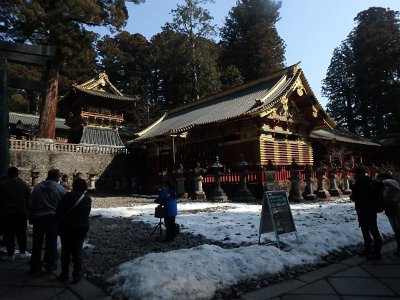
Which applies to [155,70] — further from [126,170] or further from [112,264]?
[112,264]

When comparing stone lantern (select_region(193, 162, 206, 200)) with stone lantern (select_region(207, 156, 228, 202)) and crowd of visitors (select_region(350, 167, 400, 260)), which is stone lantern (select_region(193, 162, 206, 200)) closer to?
stone lantern (select_region(207, 156, 228, 202))

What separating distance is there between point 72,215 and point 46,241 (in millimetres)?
912

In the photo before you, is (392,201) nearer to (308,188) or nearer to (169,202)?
(169,202)

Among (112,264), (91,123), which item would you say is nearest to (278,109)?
(112,264)

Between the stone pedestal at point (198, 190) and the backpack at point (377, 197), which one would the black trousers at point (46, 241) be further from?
the stone pedestal at point (198, 190)

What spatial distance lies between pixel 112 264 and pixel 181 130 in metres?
14.4

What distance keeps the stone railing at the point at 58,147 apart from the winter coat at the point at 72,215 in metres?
18.0

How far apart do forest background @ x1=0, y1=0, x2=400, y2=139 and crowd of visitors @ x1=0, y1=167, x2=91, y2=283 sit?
21065 millimetres

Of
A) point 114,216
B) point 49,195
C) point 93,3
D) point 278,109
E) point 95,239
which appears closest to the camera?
point 49,195

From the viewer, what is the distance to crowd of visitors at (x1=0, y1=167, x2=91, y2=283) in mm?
4418

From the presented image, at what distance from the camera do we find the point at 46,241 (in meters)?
4.90

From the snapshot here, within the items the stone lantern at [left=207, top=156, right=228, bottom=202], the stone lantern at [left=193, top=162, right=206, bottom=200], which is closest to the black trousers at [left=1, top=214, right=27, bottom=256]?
the stone lantern at [left=207, top=156, right=228, bottom=202]

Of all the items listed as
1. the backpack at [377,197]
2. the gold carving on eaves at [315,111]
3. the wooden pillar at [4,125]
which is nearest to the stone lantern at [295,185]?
the gold carving on eaves at [315,111]

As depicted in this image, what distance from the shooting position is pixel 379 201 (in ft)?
17.9
